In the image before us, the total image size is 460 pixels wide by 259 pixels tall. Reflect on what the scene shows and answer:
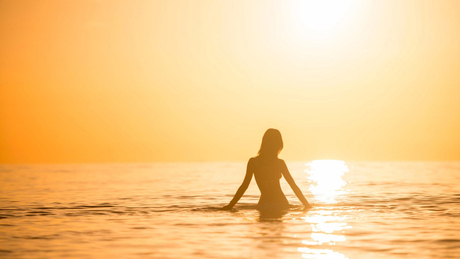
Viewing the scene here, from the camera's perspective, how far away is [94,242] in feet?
32.2

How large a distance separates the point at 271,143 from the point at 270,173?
81 centimetres

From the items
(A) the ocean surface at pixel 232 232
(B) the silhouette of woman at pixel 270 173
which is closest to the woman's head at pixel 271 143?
(B) the silhouette of woman at pixel 270 173

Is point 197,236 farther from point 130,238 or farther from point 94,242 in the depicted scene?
point 94,242

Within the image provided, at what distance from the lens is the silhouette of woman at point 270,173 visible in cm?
1218

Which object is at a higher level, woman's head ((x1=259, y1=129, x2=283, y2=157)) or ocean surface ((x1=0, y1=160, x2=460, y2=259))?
woman's head ((x1=259, y1=129, x2=283, y2=157))

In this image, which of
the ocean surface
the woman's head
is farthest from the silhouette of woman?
the ocean surface

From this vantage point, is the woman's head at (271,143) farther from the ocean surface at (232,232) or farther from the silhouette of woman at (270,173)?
the ocean surface at (232,232)

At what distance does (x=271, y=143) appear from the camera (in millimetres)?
12180

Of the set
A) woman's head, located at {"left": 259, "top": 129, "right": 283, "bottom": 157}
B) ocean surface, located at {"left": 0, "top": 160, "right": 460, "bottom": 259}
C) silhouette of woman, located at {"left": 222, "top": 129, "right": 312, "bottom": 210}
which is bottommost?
ocean surface, located at {"left": 0, "top": 160, "right": 460, "bottom": 259}

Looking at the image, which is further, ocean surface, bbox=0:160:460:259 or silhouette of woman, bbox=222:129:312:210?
silhouette of woman, bbox=222:129:312:210

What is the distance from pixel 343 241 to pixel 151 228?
14.3 feet

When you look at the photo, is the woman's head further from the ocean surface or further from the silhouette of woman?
the ocean surface

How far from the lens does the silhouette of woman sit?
480 inches

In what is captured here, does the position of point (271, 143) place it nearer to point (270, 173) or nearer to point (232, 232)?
point (270, 173)
